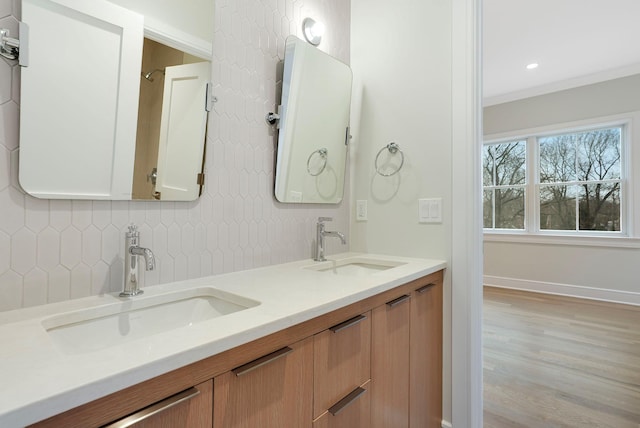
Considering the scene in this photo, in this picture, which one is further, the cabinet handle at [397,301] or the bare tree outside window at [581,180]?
the bare tree outside window at [581,180]

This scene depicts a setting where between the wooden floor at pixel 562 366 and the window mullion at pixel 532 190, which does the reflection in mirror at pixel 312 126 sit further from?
the window mullion at pixel 532 190

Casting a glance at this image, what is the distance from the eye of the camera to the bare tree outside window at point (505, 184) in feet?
15.5

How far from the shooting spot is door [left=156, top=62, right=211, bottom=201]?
1157mm

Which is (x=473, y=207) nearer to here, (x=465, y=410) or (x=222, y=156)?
(x=465, y=410)

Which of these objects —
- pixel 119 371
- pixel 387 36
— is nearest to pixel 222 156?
pixel 119 371

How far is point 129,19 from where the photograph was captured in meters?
1.04

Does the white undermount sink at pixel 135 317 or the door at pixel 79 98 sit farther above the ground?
the door at pixel 79 98

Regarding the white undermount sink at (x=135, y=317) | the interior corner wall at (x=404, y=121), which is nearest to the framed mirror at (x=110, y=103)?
the white undermount sink at (x=135, y=317)

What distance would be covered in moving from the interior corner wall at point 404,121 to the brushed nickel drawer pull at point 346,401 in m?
0.75

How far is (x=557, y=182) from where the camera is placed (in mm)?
4414

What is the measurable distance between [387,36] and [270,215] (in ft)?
4.01

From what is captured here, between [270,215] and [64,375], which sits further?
[270,215]

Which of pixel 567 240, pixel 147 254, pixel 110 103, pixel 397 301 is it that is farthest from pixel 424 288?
pixel 567 240

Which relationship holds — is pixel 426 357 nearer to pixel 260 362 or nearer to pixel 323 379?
pixel 323 379
